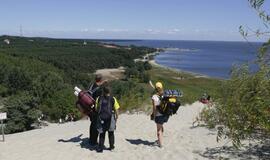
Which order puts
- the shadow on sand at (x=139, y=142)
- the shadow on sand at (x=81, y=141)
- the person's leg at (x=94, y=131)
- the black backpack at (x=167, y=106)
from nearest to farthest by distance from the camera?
the black backpack at (x=167, y=106) → the person's leg at (x=94, y=131) → the shadow on sand at (x=81, y=141) → the shadow on sand at (x=139, y=142)

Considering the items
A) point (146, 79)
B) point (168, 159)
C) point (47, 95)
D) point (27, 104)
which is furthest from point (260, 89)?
point (146, 79)

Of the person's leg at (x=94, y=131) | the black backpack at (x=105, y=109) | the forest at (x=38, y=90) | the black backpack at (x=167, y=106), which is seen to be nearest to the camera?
the black backpack at (x=105, y=109)

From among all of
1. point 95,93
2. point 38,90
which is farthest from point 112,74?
point 95,93

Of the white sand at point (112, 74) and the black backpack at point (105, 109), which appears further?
the white sand at point (112, 74)

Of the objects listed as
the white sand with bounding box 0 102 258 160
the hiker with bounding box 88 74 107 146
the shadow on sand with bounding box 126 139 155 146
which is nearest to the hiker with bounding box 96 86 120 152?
the hiker with bounding box 88 74 107 146

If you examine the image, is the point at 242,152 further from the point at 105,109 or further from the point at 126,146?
the point at 105,109

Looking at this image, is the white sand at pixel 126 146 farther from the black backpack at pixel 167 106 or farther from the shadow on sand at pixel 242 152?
the black backpack at pixel 167 106

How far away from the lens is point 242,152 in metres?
9.45

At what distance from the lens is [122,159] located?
880 centimetres

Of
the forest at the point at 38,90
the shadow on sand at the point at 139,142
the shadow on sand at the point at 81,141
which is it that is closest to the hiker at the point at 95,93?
the shadow on sand at the point at 81,141

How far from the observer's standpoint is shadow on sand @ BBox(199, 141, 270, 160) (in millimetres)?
9117

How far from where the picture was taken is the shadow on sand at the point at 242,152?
9.12 metres

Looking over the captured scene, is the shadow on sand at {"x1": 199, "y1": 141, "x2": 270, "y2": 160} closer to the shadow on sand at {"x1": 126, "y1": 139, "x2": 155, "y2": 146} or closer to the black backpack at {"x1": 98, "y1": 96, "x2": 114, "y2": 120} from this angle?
the shadow on sand at {"x1": 126, "y1": 139, "x2": 155, "y2": 146}

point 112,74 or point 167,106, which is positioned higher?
point 167,106
